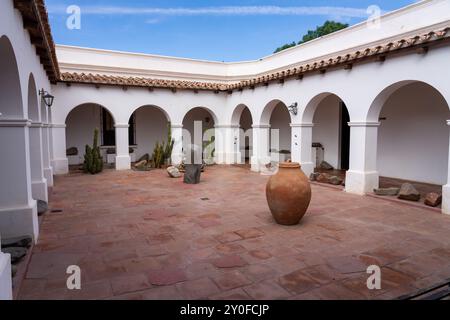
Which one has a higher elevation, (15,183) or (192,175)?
(15,183)

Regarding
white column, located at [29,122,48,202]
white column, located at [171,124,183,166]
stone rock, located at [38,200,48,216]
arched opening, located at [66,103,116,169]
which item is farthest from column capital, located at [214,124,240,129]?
stone rock, located at [38,200,48,216]

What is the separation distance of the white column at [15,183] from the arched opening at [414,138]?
7.91m

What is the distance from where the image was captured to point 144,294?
354 centimetres

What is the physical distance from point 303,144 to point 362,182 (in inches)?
114

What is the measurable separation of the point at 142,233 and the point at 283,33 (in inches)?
1203

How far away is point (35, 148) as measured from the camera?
702 centimetres

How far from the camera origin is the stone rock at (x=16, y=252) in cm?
432

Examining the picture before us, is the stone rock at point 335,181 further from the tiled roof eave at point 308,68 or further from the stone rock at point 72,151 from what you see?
the stone rock at point 72,151

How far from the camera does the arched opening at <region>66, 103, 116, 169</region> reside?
1579 centimetres

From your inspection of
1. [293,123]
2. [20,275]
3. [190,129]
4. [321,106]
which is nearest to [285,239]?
[20,275]

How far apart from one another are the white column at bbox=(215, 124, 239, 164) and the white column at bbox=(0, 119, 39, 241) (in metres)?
11.6

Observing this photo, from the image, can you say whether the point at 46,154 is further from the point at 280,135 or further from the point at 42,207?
the point at 280,135

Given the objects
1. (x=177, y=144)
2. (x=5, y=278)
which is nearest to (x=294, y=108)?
(x=177, y=144)

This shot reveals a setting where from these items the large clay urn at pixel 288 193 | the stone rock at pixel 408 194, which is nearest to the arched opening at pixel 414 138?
the stone rock at pixel 408 194
